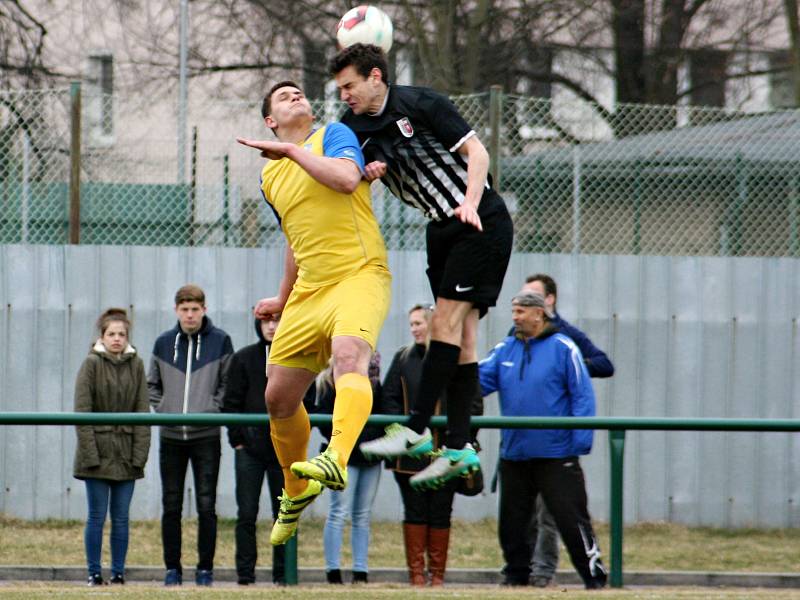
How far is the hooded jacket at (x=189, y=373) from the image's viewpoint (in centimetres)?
991

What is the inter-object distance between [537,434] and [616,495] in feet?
2.37

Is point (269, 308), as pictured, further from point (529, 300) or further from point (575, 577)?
point (575, 577)

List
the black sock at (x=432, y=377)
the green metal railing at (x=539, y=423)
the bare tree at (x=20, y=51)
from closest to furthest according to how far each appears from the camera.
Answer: the black sock at (x=432, y=377) → the green metal railing at (x=539, y=423) → the bare tree at (x=20, y=51)

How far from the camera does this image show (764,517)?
12.0 meters

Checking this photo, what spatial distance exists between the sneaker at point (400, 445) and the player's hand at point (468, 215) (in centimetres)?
106

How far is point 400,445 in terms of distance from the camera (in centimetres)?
651

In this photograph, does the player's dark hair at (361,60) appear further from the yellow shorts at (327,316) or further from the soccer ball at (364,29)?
the yellow shorts at (327,316)

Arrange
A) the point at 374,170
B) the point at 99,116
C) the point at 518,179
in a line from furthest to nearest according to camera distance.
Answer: the point at 518,179 < the point at 99,116 < the point at 374,170

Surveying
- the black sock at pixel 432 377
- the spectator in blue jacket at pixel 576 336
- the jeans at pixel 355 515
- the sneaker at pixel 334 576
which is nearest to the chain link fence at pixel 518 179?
the spectator in blue jacket at pixel 576 336

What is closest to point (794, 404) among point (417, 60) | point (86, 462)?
point (86, 462)

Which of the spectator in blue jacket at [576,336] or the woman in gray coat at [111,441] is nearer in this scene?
the woman in gray coat at [111,441]

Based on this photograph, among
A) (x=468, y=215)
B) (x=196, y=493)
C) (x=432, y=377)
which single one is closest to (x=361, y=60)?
(x=468, y=215)

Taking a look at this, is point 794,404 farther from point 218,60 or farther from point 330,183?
point 218,60

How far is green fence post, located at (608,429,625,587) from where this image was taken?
8516 mm
